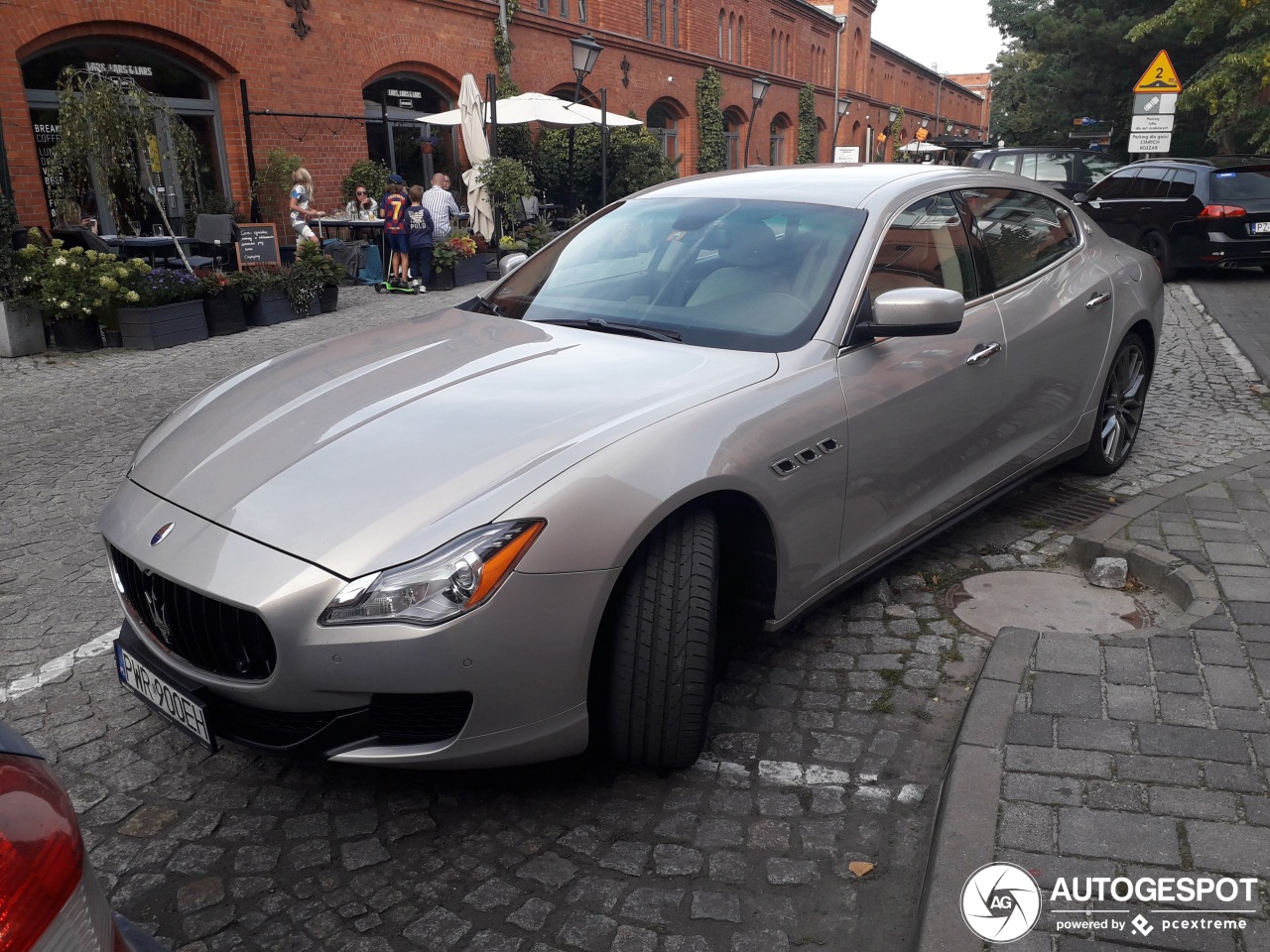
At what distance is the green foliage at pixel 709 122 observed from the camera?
Result: 3425 cm

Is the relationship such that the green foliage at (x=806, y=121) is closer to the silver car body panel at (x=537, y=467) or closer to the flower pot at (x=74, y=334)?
the flower pot at (x=74, y=334)

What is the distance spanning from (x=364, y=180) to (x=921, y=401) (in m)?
16.8

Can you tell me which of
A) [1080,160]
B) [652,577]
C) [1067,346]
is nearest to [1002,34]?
[1080,160]

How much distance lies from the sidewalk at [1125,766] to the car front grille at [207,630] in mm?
1639

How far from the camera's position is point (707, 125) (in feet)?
113

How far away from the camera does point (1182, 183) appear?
43.3 ft

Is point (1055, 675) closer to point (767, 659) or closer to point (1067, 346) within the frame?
point (767, 659)

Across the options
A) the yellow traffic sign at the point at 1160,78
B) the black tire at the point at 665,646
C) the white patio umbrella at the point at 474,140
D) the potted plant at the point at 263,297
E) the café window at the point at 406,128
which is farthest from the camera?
the café window at the point at 406,128

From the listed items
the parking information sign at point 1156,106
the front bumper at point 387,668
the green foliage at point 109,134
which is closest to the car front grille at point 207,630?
the front bumper at point 387,668

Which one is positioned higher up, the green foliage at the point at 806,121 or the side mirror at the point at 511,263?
the green foliage at the point at 806,121

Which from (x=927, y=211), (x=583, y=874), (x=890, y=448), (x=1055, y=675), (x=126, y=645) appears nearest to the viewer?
(x=583, y=874)

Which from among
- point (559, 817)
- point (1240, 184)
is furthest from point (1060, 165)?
point (559, 817)

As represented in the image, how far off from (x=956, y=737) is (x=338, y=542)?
182cm

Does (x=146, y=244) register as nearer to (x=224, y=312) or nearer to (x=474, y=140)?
(x=224, y=312)
